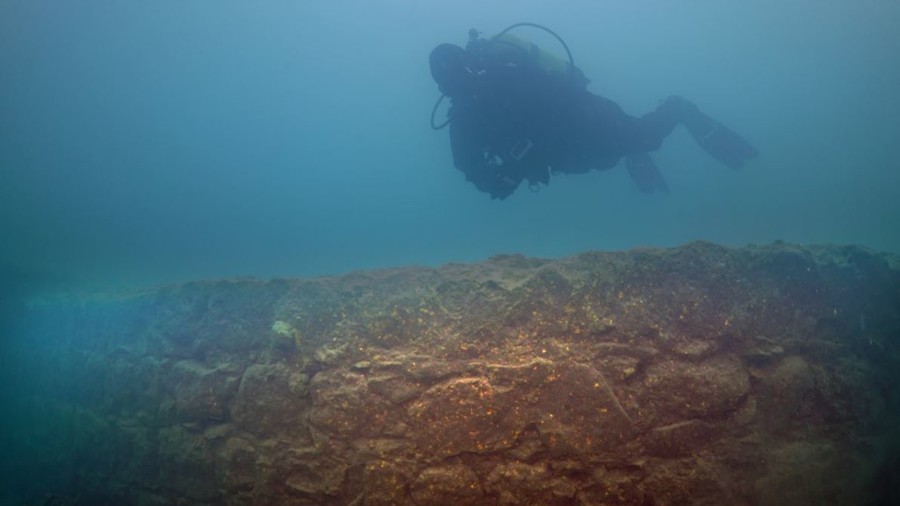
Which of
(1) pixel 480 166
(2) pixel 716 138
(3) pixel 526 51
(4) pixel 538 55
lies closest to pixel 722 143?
(2) pixel 716 138

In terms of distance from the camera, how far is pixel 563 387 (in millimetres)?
2744

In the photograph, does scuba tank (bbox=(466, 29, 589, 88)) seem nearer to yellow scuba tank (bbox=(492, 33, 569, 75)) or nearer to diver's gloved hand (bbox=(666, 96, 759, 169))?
yellow scuba tank (bbox=(492, 33, 569, 75))

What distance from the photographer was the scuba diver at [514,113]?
5.48 meters

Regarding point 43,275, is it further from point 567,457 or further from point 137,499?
point 567,457

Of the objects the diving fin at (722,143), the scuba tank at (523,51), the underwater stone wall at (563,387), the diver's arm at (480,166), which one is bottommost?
the underwater stone wall at (563,387)

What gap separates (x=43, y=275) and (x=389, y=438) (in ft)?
36.9

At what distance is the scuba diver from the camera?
5484mm

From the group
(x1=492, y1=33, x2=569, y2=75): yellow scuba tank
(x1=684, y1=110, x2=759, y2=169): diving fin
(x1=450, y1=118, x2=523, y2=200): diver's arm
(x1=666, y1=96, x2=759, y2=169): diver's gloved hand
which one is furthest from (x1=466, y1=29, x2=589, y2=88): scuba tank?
(x1=684, y1=110, x2=759, y2=169): diving fin

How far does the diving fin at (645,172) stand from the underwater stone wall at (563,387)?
4421mm

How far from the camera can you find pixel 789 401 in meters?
2.83

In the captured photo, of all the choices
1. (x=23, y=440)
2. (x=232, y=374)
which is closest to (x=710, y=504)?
(x=232, y=374)

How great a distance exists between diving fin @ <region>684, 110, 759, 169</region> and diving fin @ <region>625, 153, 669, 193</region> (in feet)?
2.87

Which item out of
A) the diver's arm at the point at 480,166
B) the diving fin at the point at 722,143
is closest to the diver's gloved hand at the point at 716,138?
the diving fin at the point at 722,143

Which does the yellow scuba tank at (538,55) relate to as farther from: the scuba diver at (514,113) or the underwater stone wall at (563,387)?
the underwater stone wall at (563,387)
